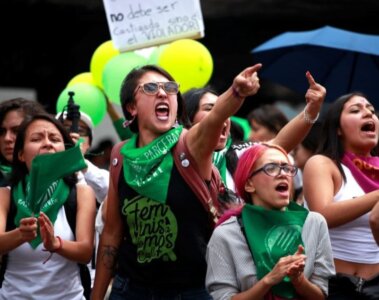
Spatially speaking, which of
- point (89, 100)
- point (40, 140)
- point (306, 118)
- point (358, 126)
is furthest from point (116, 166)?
point (89, 100)

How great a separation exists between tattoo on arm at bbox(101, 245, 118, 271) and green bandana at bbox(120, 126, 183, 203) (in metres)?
0.39

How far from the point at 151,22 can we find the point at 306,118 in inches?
76.8

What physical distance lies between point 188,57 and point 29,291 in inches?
84.4

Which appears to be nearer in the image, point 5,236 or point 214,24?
point 5,236

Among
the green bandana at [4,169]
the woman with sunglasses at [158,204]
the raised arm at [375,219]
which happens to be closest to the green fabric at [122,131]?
the green bandana at [4,169]

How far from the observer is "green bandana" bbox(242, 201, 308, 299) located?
422cm

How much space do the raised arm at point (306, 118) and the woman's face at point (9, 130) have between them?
1.45m

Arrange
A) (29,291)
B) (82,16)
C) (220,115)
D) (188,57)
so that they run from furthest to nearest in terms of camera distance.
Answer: (82,16) < (188,57) < (29,291) < (220,115)

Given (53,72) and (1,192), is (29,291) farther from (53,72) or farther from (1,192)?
(53,72)

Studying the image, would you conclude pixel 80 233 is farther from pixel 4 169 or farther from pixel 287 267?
pixel 287 267

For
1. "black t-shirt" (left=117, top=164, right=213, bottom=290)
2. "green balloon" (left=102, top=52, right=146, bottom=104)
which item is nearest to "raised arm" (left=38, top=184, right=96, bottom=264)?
"black t-shirt" (left=117, top=164, right=213, bottom=290)

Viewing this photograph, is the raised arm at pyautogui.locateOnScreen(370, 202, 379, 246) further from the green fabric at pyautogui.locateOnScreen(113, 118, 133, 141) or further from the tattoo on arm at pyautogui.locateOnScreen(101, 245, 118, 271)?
the green fabric at pyautogui.locateOnScreen(113, 118, 133, 141)

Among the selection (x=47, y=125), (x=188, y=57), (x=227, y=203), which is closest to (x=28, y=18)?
(x=188, y=57)

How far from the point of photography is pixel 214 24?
37.9ft
